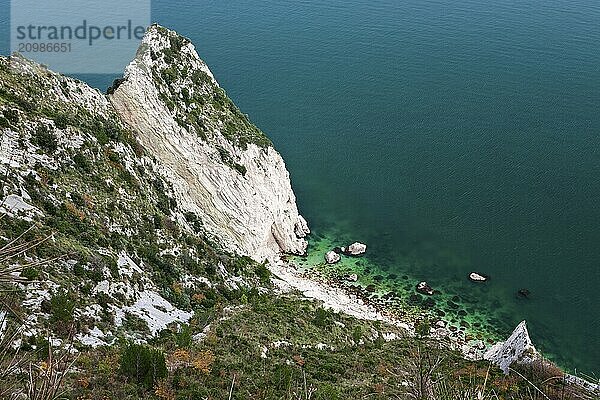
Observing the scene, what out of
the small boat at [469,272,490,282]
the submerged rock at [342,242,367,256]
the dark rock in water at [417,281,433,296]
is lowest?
the dark rock in water at [417,281,433,296]

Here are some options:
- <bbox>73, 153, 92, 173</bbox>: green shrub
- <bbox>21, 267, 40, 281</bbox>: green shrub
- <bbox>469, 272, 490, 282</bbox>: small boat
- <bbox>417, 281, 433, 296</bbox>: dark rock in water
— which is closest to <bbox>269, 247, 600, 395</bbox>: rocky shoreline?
<bbox>417, 281, 433, 296</bbox>: dark rock in water

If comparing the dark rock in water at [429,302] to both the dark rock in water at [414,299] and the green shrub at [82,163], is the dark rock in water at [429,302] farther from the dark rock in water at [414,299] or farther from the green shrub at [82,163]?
the green shrub at [82,163]

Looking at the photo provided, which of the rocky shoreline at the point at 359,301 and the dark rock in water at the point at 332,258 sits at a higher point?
the dark rock in water at the point at 332,258

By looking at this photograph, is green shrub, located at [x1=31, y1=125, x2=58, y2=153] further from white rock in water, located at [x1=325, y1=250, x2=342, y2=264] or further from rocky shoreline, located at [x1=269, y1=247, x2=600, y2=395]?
white rock in water, located at [x1=325, y1=250, x2=342, y2=264]

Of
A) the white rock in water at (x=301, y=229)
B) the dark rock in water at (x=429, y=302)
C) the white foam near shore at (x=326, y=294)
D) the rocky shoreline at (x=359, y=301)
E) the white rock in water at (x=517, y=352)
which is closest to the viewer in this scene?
the white rock in water at (x=517, y=352)

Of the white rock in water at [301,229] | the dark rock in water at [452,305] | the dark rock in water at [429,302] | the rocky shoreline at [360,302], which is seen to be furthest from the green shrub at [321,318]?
the white rock in water at [301,229]

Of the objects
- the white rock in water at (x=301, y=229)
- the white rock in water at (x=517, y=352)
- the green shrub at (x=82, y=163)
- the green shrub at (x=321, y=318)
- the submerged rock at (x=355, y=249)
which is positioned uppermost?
the white rock in water at (x=301, y=229)

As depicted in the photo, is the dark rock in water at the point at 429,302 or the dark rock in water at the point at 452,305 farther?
the dark rock in water at the point at 452,305
